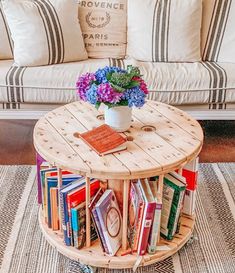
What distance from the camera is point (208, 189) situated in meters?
2.11

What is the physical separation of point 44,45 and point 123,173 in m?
1.28

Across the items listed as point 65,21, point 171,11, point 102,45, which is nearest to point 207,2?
point 171,11

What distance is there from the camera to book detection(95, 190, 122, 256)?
1455 millimetres

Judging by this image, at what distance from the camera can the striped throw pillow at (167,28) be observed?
2545 millimetres

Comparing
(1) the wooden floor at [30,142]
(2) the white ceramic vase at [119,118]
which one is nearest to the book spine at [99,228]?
(2) the white ceramic vase at [119,118]

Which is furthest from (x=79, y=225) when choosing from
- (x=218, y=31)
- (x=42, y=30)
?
(x=218, y=31)

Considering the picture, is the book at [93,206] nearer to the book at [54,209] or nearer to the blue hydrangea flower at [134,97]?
the book at [54,209]

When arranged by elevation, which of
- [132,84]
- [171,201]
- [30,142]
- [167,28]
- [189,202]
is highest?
[132,84]

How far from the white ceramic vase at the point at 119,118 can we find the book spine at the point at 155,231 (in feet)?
1.14

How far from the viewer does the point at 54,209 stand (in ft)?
5.31

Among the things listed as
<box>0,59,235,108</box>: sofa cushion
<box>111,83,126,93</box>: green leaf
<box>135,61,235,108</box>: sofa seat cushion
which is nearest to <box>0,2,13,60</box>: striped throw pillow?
<box>0,59,235,108</box>: sofa cushion

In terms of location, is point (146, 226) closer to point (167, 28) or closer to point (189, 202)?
point (189, 202)

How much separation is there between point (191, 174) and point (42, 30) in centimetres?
129

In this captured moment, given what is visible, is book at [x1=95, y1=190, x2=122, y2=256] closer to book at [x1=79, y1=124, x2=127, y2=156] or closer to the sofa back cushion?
book at [x1=79, y1=124, x2=127, y2=156]
